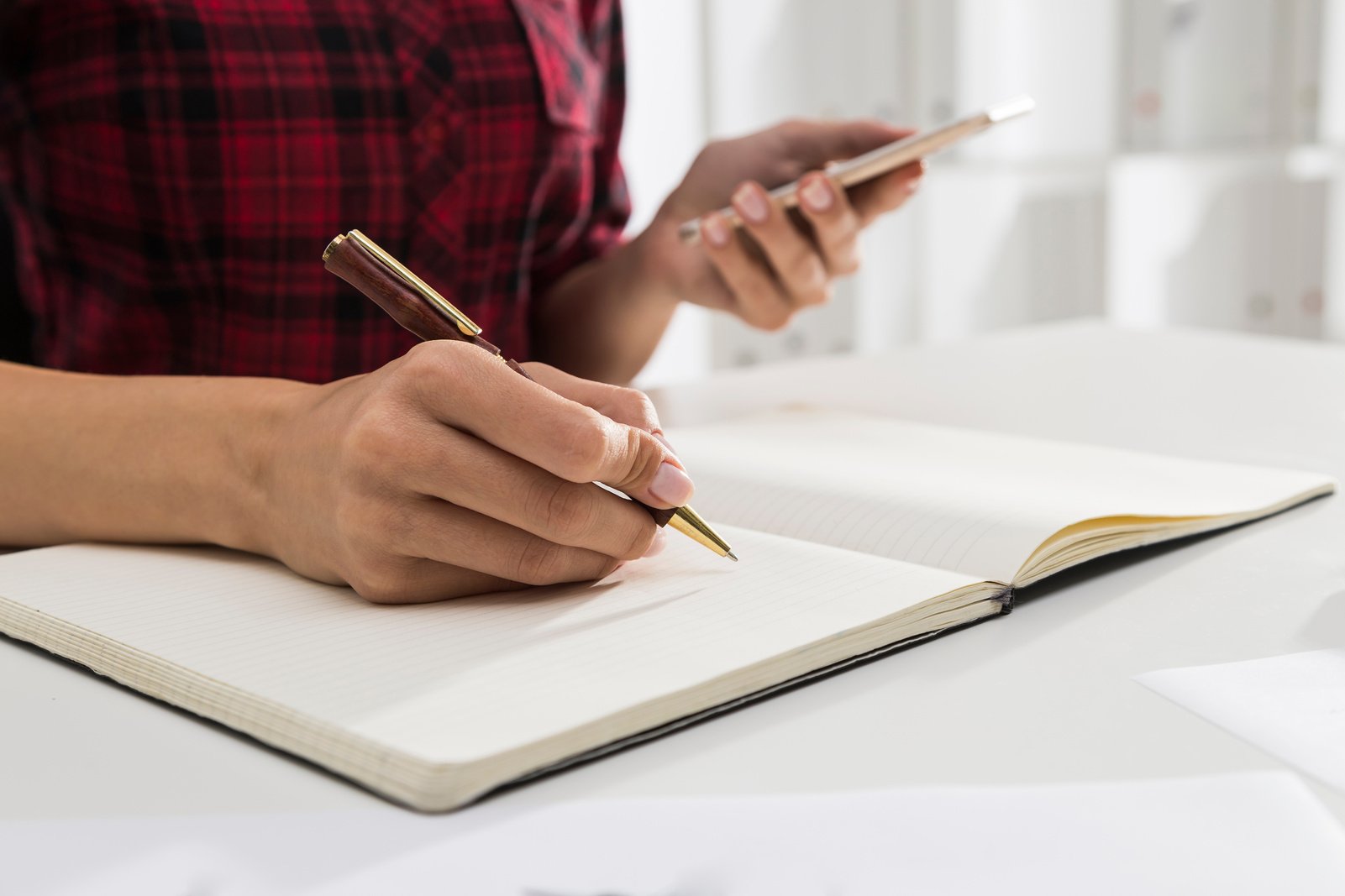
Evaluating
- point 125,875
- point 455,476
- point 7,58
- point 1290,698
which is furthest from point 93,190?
point 1290,698

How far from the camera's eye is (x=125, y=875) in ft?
1.11

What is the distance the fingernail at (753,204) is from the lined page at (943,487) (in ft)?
0.59

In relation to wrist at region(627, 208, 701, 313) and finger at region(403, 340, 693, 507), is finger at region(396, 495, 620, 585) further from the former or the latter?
wrist at region(627, 208, 701, 313)

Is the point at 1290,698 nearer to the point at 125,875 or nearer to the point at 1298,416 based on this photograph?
the point at 125,875

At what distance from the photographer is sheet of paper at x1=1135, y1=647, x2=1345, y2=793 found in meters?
0.39

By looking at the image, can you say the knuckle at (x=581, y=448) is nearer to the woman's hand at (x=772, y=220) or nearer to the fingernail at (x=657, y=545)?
the fingernail at (x=657, y=545)

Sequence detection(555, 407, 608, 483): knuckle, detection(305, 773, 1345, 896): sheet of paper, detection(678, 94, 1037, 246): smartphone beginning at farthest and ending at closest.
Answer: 1. detection(678, 94, 1037, 246): smartphone
2. detection(555, 407, 608, 483): knuckle
3. detection(305, 773, 1345, 896): sheet of paper

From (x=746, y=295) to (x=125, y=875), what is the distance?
730 mm

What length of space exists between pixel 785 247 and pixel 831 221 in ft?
0.14

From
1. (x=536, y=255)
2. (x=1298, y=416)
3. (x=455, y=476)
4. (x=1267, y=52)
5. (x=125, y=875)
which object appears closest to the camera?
(x=125, y=875)

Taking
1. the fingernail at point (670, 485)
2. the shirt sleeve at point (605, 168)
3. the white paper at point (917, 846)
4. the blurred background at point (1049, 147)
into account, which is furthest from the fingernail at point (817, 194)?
the blurred background at point (1049, 147)

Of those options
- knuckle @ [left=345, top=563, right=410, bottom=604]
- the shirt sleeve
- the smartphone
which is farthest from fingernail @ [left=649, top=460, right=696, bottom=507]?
the shirt sleeve

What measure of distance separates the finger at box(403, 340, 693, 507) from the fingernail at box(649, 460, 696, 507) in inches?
0.4

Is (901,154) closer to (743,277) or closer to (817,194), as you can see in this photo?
(817,194)
